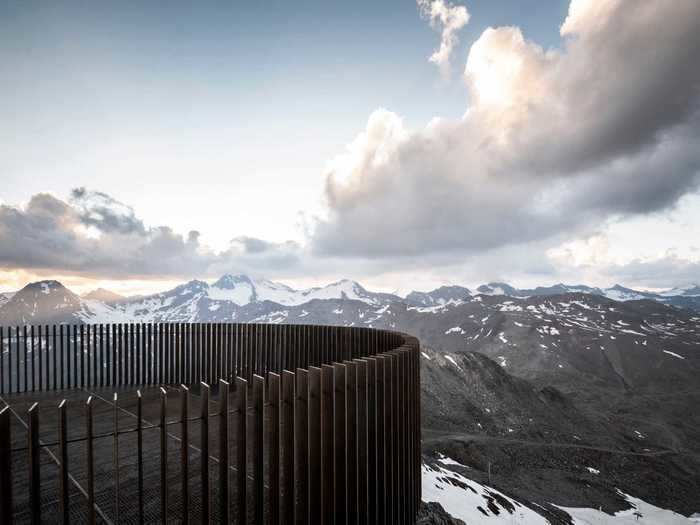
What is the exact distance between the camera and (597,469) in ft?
171

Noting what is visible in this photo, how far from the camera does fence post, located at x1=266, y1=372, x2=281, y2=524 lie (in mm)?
4133

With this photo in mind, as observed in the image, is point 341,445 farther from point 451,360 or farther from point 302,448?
point 451,360

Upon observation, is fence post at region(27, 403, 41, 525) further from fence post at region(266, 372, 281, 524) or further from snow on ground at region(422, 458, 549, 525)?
snow on ground at region(422, 458, 549, 525)

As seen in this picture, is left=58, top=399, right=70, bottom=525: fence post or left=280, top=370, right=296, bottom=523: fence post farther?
left=280, top=370, right=296, bottom=523: fence post

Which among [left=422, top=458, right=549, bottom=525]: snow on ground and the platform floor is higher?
the platform floor

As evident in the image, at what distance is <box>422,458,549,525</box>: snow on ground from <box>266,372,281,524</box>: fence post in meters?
7.88

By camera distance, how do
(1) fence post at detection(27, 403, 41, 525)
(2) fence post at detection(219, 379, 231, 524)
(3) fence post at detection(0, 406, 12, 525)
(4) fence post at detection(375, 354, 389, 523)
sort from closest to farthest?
(3) fence post at detection(0, 406, 12, 525), (1) fence post at detection(27, 403, 41, 525), (2) fence post at detection(219, 379, 231, 524), (4) fence post at detection(375, 354, 389, 523)

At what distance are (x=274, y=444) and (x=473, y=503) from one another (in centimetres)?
1258

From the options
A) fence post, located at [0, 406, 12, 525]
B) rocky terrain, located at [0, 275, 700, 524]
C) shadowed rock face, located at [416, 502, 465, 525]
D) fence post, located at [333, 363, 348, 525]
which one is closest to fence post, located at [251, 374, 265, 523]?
fence post, located at [333, 363, 348, 525]

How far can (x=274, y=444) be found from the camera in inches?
166

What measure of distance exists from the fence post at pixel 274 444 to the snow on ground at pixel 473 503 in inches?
310

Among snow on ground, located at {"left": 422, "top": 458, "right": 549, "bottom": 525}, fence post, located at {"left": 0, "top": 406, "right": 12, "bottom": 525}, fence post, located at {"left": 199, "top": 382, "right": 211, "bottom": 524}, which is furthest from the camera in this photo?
snow on ground, located at {"left": 422, "top": 458, "right": 549, "bottom": 525}

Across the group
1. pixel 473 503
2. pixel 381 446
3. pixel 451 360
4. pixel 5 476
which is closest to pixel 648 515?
pixel 473 503

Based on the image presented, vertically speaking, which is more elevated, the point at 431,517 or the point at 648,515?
the point at 431,517
